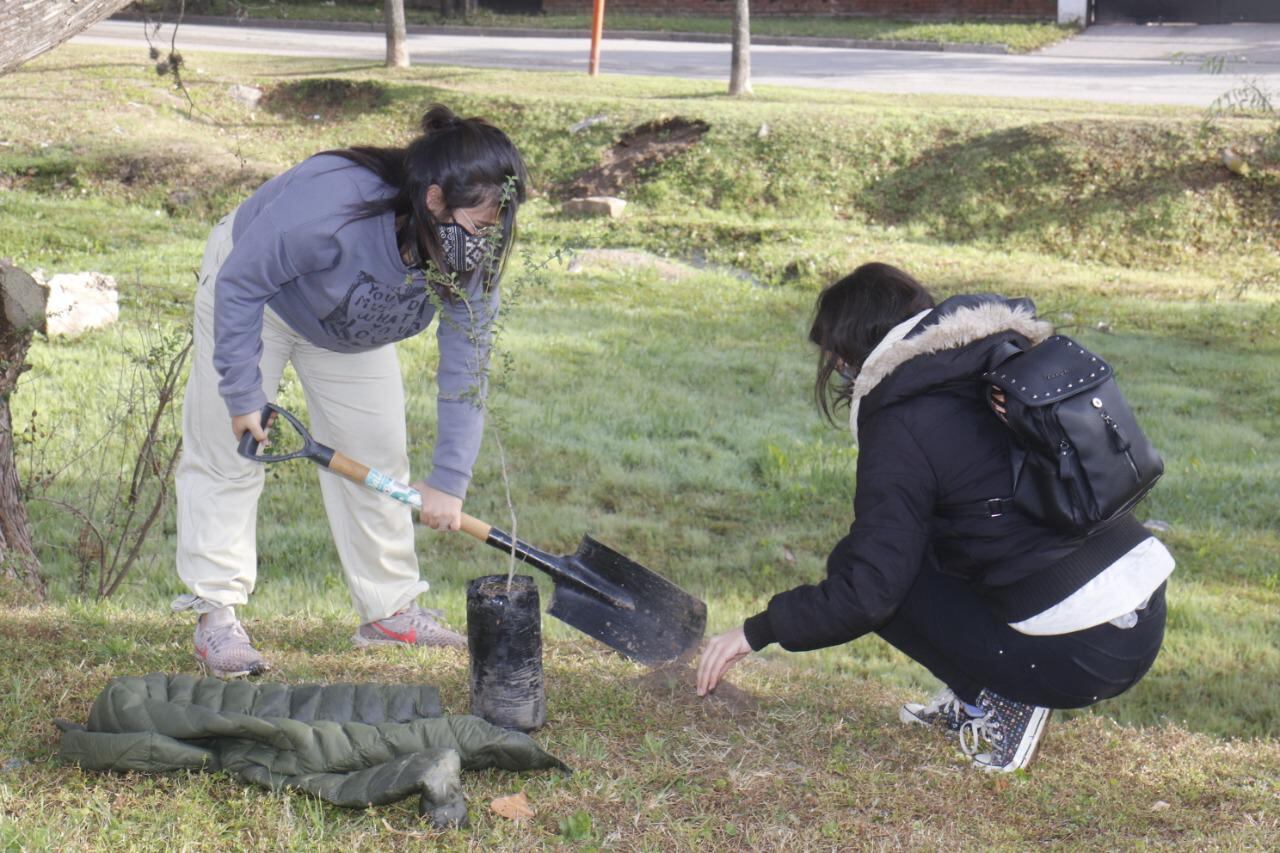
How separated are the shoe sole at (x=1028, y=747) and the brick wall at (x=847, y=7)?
24.0 metres

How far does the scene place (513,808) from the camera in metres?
3.24

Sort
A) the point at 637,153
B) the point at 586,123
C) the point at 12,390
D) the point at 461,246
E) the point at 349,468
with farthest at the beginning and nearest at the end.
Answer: the point at 586,123 < the point at 637,153 < the point at 12,390 < the point at 349,468 < the point at 461,246

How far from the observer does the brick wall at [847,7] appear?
25.2 metres

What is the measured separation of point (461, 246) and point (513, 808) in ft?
4.83

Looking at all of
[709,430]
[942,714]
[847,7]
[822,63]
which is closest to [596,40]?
[822,63]

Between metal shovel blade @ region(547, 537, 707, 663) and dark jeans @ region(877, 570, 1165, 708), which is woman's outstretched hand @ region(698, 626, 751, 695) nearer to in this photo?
dark jeans @ region(877, 570, 1165, 708)

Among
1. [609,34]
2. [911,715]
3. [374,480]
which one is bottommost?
[911,715]

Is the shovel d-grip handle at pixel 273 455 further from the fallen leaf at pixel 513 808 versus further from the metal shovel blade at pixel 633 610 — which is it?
the fallen leaf at pixel 513 808

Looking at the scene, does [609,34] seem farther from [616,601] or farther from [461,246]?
[461,246]

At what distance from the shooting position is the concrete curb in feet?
73.4

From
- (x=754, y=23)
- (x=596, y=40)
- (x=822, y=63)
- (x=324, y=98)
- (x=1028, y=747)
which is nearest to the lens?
(x=1028, y=747)

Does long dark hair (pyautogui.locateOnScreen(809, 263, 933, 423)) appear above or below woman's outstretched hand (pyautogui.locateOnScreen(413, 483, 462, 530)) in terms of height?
above

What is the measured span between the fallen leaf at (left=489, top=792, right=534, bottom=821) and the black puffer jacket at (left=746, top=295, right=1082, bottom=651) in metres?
0.80

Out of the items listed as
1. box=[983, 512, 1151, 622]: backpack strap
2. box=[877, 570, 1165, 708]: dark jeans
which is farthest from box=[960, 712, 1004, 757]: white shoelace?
box=[983, 512, 1151, 622]: backpack strap
